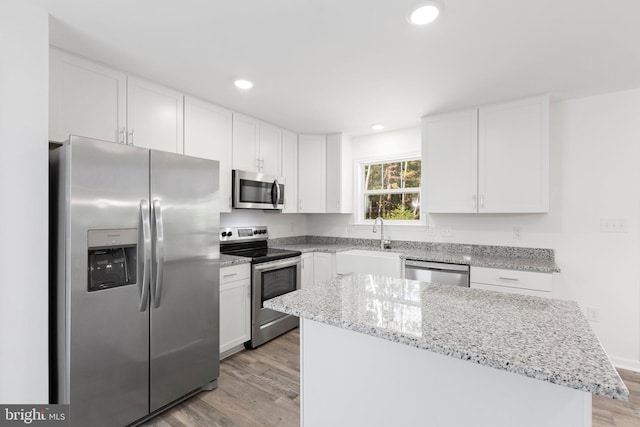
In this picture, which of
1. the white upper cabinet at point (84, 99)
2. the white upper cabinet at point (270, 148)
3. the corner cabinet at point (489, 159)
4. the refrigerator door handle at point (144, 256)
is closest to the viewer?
the refrigerator door handle at point (144, 256)

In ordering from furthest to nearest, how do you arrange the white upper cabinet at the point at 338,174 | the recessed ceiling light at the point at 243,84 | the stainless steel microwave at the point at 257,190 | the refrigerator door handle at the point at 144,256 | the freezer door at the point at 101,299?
the white upper cabinet at the point at 338,174 < the stainless steel microwave at the point at 257,190 < the recessed ceiling light at the point at 243,84 < the refrigerator door handle at the point at 144,256 < the freezer door at the point at 101,299

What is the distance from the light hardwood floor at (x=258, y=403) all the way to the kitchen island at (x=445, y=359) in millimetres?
795

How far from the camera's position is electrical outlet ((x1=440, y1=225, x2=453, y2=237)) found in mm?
3447

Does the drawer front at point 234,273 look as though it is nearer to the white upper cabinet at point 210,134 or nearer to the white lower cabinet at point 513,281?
the white upper cabinet at point 210,134

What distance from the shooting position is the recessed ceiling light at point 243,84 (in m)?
2.43

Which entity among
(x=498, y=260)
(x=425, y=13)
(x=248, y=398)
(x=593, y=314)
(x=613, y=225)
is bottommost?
(x=248, y=398)

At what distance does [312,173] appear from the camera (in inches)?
158

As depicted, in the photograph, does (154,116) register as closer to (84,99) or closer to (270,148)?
(84,99)

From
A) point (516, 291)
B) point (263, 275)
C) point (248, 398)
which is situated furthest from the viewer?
point (263, 275)

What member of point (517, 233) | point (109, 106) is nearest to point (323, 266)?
point (517, 233)

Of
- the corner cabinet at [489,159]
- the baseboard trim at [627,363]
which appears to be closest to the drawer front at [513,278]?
the corner cabinet at [489,159]

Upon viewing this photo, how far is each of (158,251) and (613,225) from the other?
370cm

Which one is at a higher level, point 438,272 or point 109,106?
point 109,106
